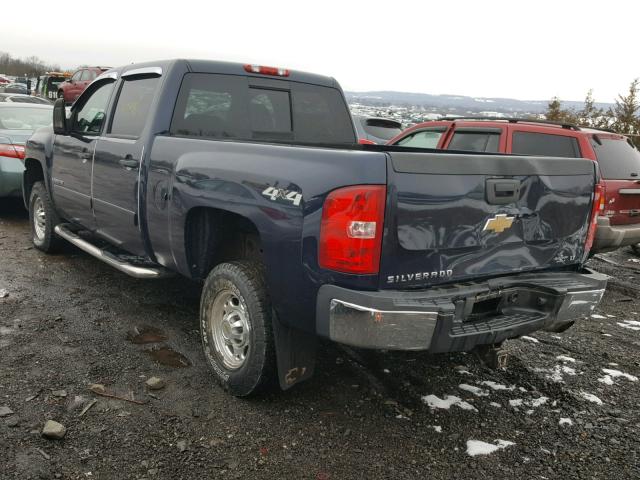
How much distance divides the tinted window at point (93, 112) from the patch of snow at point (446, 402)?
11.3 feet

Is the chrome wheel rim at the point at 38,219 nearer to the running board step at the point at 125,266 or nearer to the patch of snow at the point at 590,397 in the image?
the running board step at the point at 125,266

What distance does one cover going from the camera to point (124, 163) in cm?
409

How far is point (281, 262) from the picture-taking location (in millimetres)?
2789

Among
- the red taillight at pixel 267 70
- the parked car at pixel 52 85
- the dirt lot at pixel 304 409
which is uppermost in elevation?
the parked car at pixel 52 85

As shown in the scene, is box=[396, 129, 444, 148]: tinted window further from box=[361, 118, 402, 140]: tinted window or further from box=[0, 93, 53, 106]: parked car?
box=[0, 93, 53, 106]: parked car

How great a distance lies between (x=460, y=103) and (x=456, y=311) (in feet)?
137

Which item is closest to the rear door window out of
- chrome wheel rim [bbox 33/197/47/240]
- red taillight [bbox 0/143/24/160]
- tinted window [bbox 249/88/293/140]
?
tinted window [bbox 249/88/293/140]

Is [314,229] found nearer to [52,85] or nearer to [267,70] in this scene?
[267,70]

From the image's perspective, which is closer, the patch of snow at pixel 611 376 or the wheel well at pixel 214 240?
the wheel well at pixel 214 240

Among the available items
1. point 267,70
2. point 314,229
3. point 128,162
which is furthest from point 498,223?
point 128,162

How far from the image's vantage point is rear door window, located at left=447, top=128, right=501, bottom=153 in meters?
6.82

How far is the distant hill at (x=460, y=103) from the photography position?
19.5 metres

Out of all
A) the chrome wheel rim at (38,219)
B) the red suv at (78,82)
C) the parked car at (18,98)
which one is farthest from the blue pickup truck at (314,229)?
the red suv at (78,82)

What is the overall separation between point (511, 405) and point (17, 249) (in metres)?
5.58
